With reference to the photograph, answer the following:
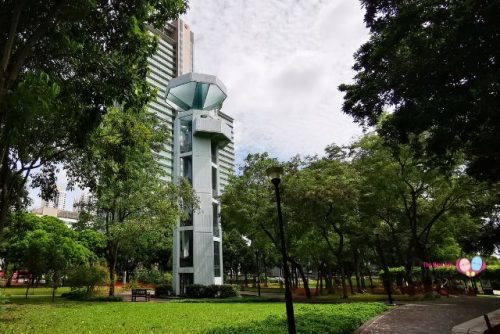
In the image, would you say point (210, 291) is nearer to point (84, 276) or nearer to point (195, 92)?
point (84, 276)

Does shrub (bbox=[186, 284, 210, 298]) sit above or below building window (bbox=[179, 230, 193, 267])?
below

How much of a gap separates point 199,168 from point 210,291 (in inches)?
452

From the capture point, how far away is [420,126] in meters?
10.5

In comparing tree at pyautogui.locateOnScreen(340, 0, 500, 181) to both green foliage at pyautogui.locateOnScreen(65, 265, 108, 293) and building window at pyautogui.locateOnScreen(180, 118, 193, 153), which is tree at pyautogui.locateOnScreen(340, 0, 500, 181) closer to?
green foliage at pyautogui.locateOnScreen(65, 265, 108, 293)

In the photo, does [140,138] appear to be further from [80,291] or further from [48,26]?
[80,291]

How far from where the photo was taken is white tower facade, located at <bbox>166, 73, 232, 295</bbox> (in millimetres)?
34000

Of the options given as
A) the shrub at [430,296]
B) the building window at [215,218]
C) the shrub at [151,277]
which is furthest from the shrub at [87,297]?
the shrub at [430,296]

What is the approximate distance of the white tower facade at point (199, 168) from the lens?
3400 centimetres

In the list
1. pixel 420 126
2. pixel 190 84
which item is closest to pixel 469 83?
pixel 420 126

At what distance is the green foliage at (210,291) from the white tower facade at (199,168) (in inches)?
46.2

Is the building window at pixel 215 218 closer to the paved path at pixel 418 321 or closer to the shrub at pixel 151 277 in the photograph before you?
the shrub at pixel 151 277

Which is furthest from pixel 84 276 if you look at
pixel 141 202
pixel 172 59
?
pixel 172 59

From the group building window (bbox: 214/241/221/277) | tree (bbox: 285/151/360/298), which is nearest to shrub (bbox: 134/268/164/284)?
building window (bbox: 214/241/221/277)

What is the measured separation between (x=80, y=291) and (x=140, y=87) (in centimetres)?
2419
